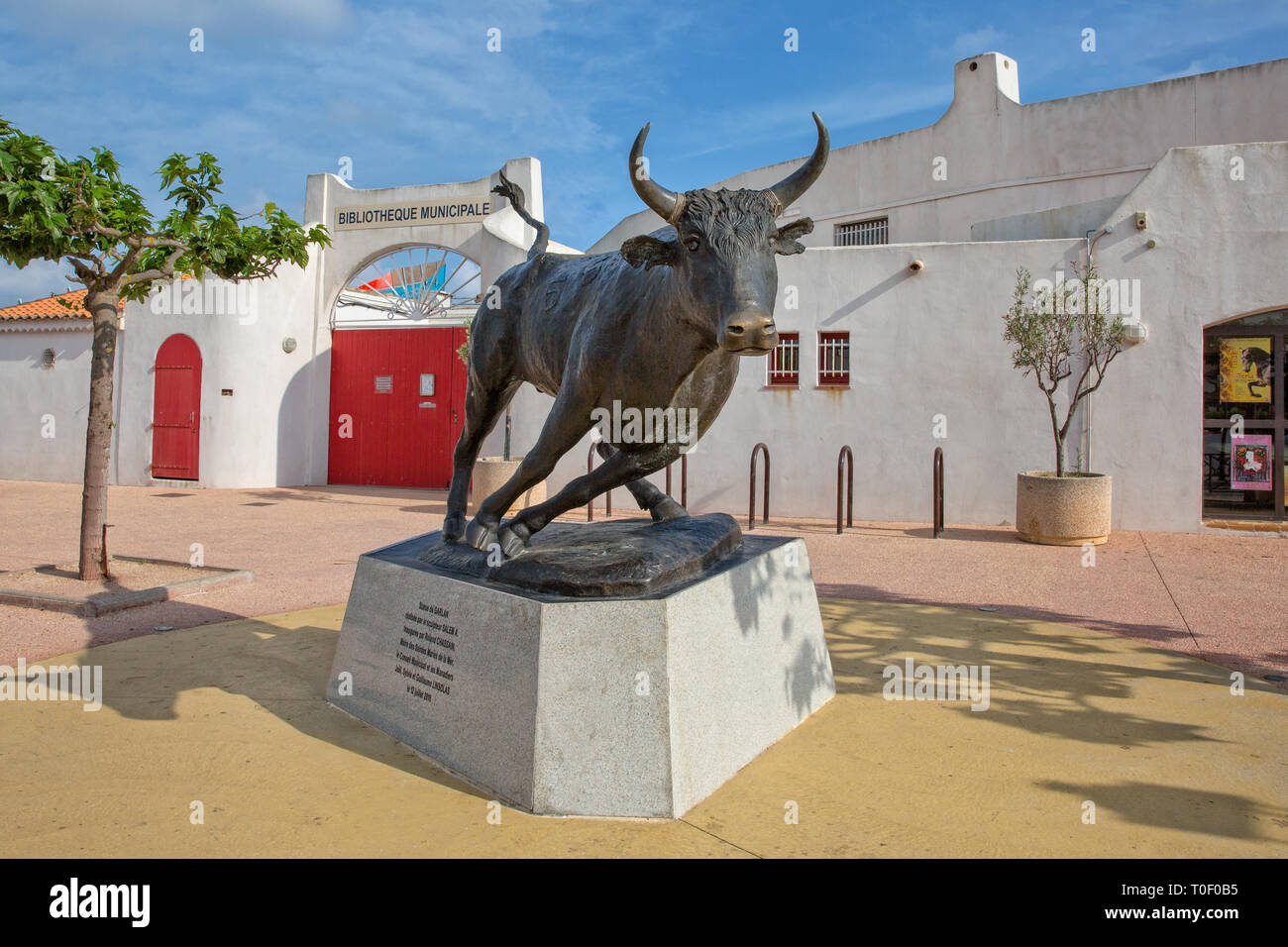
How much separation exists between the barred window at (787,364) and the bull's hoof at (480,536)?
27.3 feet

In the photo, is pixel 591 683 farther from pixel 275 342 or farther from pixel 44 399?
pixel 44 399

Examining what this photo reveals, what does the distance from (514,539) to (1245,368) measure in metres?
10.3

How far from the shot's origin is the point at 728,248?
2.58 meters

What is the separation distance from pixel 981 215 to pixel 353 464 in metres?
12.6

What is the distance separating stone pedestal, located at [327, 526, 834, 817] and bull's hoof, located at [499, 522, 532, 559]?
0.55 ft

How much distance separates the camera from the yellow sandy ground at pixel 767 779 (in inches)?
98.1

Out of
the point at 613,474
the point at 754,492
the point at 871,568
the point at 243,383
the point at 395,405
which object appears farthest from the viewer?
the point at 395,405

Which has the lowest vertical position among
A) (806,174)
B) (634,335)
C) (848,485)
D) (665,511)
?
(665,511)

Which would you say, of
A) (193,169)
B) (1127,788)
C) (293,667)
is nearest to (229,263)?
(193,169)

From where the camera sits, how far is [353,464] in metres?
15.7

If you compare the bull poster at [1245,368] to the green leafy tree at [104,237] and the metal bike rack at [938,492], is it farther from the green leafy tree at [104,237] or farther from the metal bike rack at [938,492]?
the green leafy tree at [104,237]

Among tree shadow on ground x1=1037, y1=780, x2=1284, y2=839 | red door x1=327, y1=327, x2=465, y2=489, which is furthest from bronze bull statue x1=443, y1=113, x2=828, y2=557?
red door x1=327, y1=327, x2=465, y2=489

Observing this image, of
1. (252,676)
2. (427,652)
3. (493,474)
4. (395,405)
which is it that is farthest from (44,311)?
(427,652)
